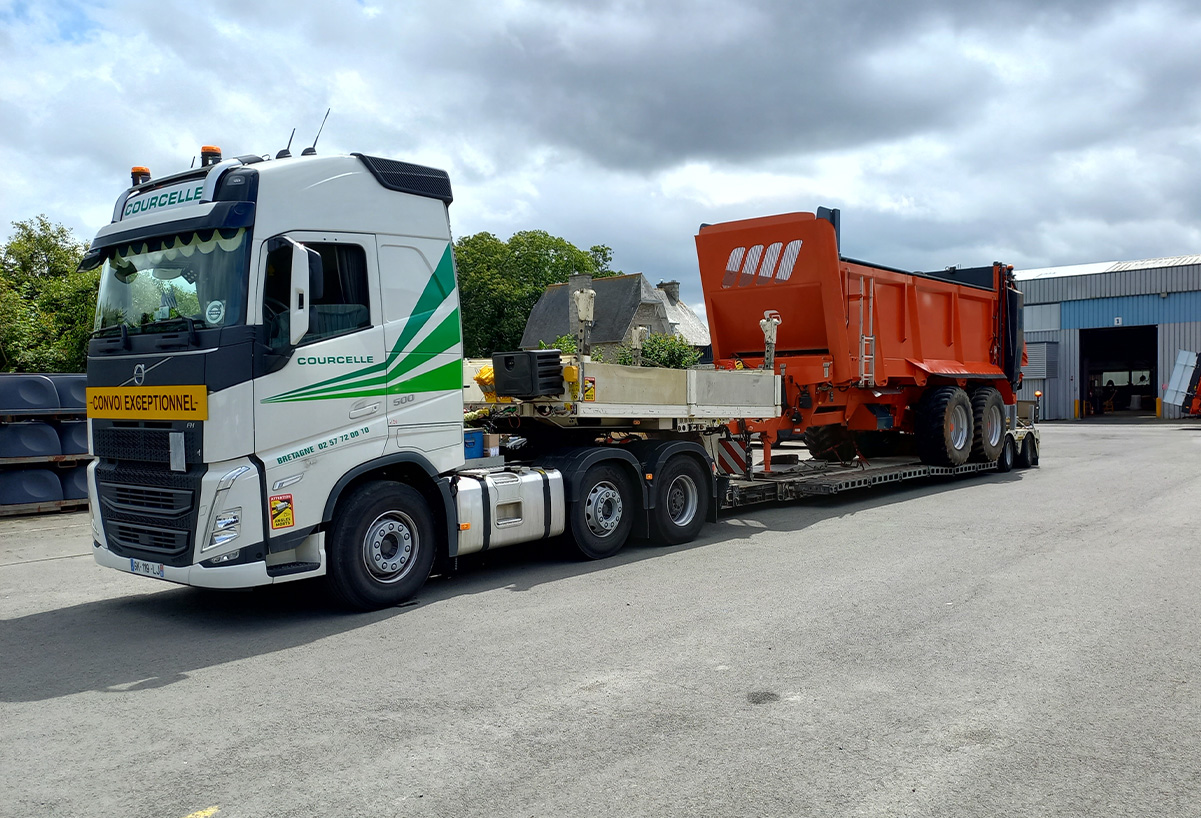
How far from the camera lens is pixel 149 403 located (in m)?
6.70

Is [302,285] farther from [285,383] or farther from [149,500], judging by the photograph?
[149,500]

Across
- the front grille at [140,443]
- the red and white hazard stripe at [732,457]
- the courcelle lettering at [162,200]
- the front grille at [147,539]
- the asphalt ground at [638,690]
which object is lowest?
the asphalt ground at [638,690]

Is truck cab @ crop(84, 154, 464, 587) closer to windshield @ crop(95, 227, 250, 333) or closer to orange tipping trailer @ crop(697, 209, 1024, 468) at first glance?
windshield @ crop(95, 227, 250, 333)

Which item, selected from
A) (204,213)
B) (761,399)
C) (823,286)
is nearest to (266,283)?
(204,213)

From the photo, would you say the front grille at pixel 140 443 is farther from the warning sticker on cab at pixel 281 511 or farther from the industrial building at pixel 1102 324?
the industrial building at pixel 1102 324

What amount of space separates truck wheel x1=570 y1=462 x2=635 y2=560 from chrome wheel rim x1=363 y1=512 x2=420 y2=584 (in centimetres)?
Answer: 192

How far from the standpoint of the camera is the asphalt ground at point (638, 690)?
394cm

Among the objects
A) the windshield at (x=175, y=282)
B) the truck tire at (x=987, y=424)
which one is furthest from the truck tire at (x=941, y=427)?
the windshield at (x=175, y=282)

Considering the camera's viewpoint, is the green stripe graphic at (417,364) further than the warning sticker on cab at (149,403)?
Yes

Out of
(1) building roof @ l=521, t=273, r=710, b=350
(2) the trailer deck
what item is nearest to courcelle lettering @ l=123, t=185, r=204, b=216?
(2) the trailer deck

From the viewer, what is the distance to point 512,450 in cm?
973

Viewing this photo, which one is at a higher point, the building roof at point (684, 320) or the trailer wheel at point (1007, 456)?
the building roof at point (684, 320)

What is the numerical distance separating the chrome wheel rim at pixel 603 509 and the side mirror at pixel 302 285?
348 centimetres

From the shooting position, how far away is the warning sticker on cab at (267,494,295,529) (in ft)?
21.6
